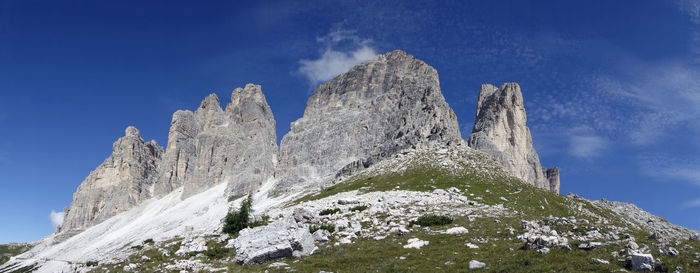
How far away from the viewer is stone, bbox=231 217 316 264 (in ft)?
94.1

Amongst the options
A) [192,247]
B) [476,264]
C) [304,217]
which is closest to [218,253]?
[192,247]

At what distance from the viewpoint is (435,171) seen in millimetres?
89000

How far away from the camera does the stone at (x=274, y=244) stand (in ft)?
94.1

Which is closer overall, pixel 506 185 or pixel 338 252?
pixel 338 252

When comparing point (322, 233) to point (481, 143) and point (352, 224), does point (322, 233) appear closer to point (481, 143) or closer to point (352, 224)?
point (352, 224)

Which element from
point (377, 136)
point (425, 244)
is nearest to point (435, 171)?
point (425, 244)

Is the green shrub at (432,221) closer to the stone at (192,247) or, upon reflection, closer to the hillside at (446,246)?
the hillside at (446,246)

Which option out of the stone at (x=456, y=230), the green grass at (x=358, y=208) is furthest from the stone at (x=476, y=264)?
the green grass at (x=358, y=208)

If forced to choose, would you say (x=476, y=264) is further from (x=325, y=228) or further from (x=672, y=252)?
(x=325, y=228)

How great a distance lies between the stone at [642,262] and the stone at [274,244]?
1942 cm

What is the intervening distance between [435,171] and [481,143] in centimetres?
11281

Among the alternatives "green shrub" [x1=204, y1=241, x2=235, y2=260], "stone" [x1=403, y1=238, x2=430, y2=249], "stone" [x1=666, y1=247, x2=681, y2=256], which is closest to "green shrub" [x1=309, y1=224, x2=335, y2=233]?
"green shrub" [x1=204, y1=241, x2=235, y2=260]

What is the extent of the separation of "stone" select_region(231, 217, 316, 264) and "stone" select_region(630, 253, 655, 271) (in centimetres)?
1942

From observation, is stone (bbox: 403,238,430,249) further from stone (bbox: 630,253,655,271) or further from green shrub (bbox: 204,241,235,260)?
green shrub (bbox: 204,241,235,260)
